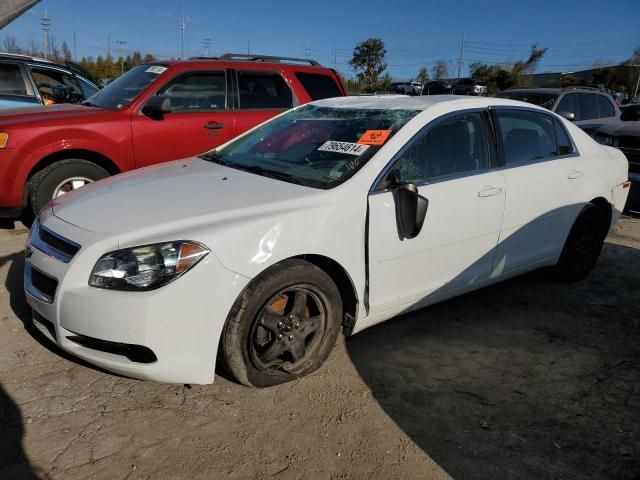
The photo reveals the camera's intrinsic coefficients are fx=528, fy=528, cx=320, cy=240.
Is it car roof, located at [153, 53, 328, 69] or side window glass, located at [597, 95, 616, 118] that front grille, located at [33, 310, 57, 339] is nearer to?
car roof, located at [153, 53, 328, 69]

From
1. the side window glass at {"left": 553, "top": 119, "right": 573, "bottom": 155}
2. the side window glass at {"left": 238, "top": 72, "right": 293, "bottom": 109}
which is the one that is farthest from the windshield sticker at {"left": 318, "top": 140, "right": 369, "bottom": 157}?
the side window glass at {"left": 238, "top": 72, "right": 293, "bottom": 109}

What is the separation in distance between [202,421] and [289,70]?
4.75 m

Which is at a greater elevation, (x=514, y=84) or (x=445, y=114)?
(x=514, y=84)

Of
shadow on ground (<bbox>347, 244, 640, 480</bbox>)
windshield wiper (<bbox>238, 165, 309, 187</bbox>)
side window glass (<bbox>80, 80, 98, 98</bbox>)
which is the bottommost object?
shadow on ground (<bbox>347, 244, 640, 480</bbox>)

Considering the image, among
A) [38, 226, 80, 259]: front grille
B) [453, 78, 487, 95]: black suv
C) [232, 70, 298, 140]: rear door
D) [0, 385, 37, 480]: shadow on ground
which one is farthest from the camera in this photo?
[453, 78, 487, 95]: black suv

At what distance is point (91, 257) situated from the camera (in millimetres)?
2475

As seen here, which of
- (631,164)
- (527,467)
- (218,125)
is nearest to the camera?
(527,467)

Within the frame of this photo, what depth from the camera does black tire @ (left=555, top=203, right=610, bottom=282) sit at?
4.41 m

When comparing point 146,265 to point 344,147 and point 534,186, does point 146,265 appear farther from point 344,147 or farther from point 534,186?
point 534,186

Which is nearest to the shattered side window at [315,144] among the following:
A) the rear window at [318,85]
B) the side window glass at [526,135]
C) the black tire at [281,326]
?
the black tire at [281,326]

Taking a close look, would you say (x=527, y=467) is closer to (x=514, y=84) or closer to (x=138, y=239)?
(x=138, y=239)

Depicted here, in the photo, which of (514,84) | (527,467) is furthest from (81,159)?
(514,84)

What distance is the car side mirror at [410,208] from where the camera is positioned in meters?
2.93

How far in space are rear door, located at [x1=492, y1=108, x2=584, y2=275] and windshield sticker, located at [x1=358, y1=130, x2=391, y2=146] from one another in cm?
100
